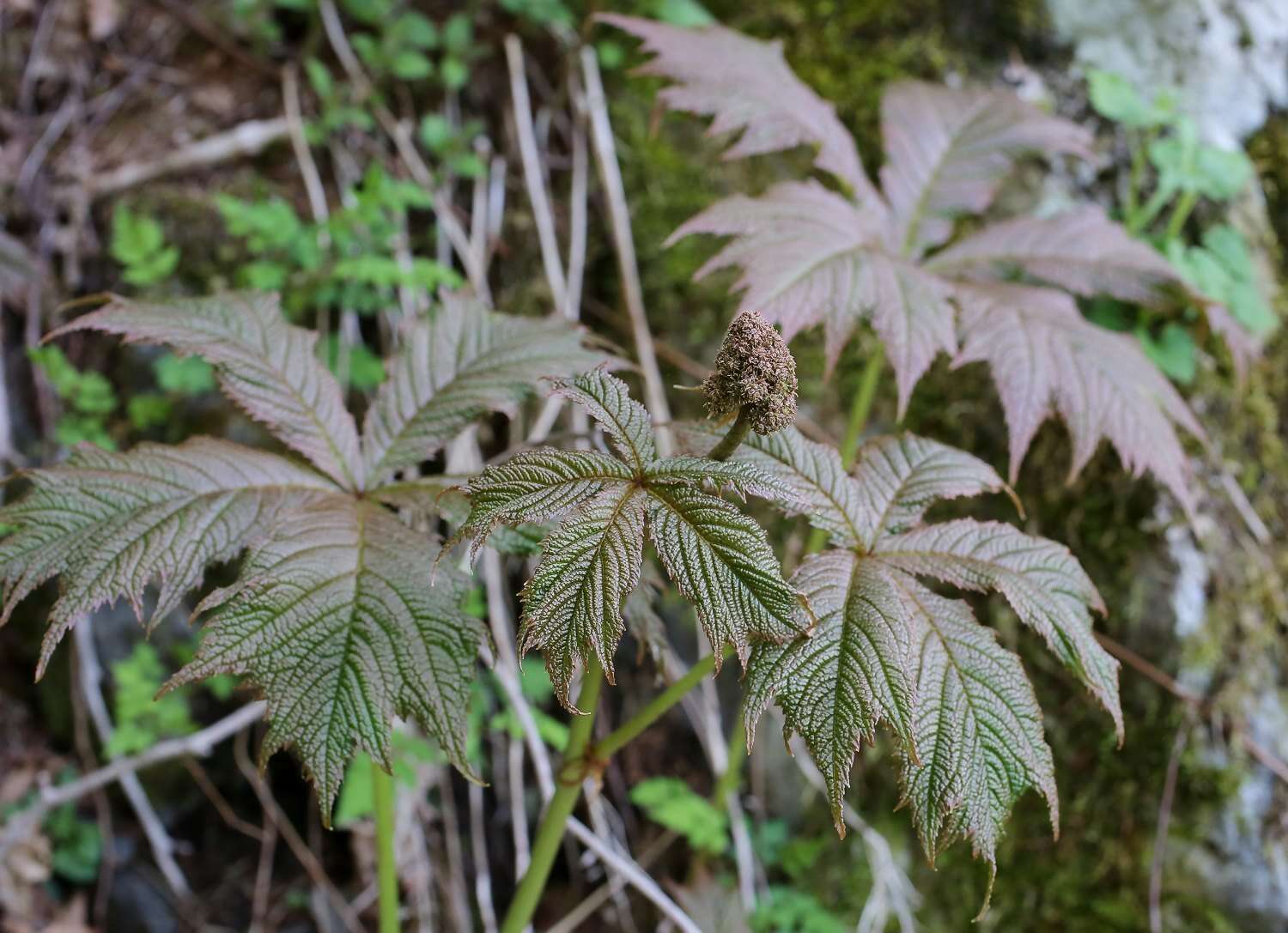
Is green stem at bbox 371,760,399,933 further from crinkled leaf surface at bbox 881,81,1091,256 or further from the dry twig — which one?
the dry twig

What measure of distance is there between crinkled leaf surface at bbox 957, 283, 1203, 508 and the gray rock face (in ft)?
3.75

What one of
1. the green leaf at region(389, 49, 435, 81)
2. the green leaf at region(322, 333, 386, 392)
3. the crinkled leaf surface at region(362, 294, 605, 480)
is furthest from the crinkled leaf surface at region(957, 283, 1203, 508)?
the green leaf at region(389, 49, 435, 81)

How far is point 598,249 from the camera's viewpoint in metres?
2.59

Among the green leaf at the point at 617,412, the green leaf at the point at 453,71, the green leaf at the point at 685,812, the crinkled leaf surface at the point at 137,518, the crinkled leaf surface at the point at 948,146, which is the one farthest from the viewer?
the green leaf at the point at 453,71

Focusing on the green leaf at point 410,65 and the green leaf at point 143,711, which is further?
the green leaf at point 410,65

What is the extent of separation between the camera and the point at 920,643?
1.02m

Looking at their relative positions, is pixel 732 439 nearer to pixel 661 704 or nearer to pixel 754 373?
pixel 754 373

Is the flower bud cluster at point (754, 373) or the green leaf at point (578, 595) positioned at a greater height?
the flower bud cluster at point (754, 373)

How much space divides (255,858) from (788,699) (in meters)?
2.18

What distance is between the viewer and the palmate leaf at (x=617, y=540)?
2.77 ft

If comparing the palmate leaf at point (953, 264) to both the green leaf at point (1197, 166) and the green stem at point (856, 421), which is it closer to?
the green stem at point (856, 421)

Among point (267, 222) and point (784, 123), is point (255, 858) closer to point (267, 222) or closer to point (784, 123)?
point (267, 222)

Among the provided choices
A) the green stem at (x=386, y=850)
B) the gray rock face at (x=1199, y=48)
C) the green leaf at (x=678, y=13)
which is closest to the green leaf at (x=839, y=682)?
the green stem at (x=386, y=850)

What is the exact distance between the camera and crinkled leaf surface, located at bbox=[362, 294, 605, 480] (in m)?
1.30
